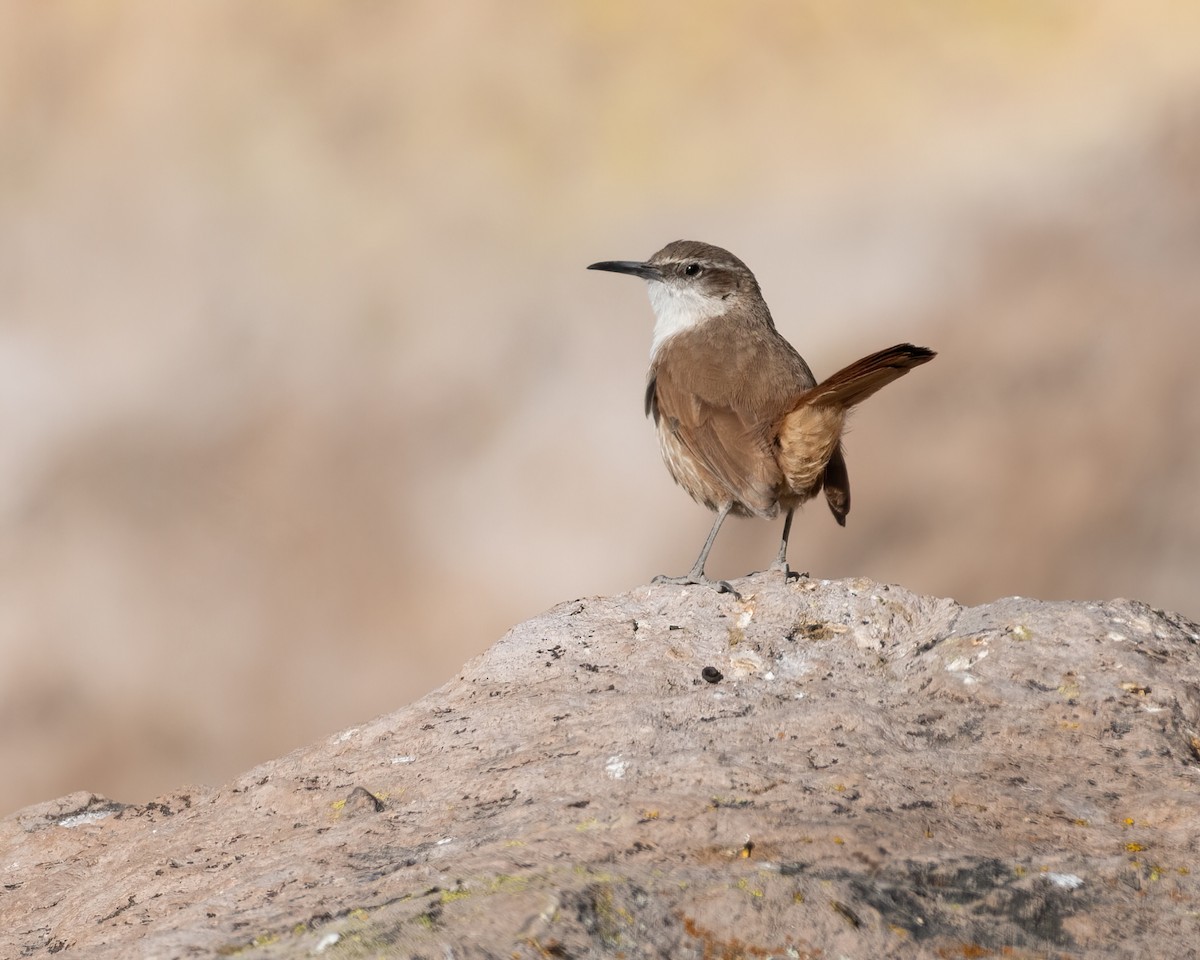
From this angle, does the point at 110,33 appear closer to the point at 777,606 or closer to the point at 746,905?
the point at 777,606

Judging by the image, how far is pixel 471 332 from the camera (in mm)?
10680

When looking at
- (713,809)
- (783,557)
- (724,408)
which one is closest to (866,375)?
(724,408)

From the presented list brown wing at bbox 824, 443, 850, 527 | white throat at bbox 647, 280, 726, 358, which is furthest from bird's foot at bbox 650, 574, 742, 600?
white throat at bbox 647, 280, 726, 358

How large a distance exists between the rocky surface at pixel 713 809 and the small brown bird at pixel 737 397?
0.92m

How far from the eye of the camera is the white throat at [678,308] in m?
6.71

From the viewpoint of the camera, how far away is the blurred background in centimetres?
976

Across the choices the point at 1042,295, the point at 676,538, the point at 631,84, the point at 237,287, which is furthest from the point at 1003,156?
the point at 237,287

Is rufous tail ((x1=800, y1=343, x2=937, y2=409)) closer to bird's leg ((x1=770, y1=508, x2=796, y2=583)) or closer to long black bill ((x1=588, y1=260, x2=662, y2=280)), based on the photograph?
bird's leg ((x1=770, y1=508, x2=796, y2=583))

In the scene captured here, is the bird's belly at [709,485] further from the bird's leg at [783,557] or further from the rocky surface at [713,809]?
the rocky surface at [713,809]

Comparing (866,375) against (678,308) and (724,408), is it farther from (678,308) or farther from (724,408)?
(678,308)

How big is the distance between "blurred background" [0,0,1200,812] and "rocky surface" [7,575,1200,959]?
19.2 feet

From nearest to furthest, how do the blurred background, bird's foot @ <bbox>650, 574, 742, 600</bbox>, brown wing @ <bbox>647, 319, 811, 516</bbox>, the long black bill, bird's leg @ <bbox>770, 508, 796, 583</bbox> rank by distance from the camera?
bird's foot @ <bbox>650, 574, 742, 600</bbox>
bird's leg @ <bbox>770, 508, 796, 583</bbox>
brown wing @ <bbox>647, 319, 811, 516</bbox>
the long black bill
the blurred background

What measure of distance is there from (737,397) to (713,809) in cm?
302

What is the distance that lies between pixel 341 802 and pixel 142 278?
844cm
